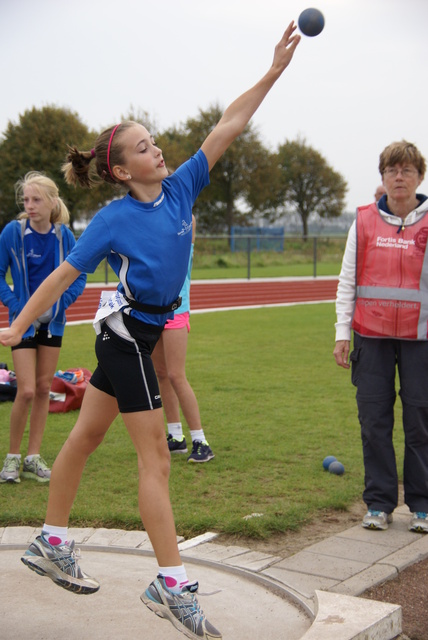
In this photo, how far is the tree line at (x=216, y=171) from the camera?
158 feet

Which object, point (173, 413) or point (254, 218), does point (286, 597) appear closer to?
point (173, 413)

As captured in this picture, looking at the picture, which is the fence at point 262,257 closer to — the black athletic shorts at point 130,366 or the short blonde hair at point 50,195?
the short blonde hair at point 50,195

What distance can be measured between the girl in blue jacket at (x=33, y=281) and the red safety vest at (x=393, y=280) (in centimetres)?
211

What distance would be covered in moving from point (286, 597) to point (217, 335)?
10965 millimetres

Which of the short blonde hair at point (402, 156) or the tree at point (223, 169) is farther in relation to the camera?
the tree at point (223, 169)

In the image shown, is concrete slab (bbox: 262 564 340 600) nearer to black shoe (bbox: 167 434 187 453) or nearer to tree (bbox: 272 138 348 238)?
black shoe (bbox: 167 434 187 453)

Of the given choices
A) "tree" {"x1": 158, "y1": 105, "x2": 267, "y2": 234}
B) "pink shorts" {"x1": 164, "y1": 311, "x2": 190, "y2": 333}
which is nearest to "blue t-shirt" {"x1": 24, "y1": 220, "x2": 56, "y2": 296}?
"pink shorts" {"x1": 164, "y1": 311, "x2": 190, "y2": 333}

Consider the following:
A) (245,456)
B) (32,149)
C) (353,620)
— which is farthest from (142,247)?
(32,149)

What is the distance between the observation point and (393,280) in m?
5.00

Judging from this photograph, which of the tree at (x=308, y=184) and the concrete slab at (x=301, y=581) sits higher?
the tree at (x=308, y=184)

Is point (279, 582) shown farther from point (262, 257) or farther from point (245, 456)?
point (262, 257)

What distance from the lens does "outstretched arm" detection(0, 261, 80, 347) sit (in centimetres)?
338

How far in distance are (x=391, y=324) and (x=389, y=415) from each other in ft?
1.97

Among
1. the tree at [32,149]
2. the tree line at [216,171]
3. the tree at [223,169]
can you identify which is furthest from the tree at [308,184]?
the tree at [32,149]
